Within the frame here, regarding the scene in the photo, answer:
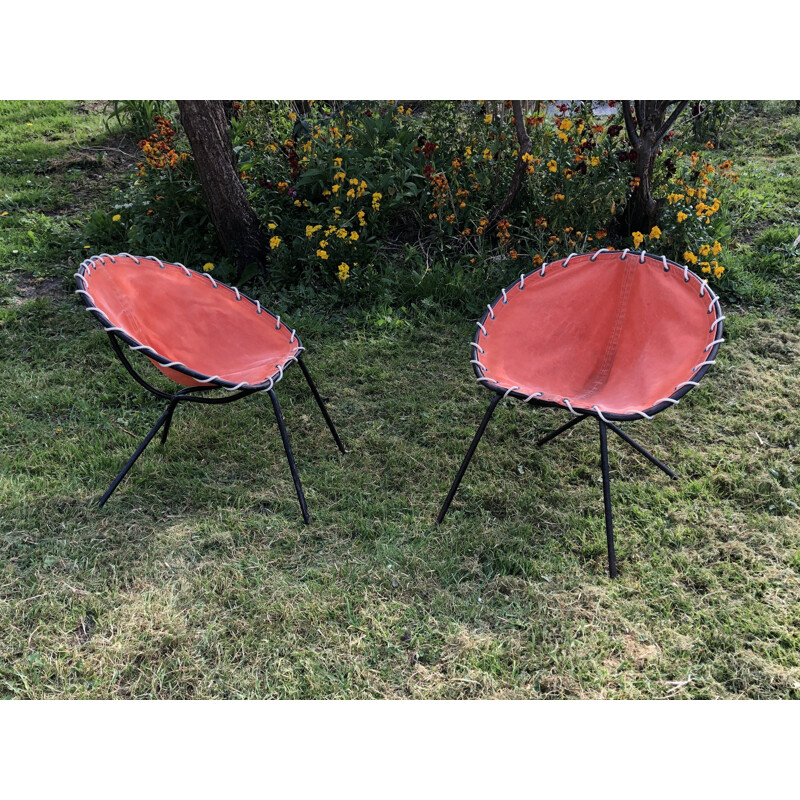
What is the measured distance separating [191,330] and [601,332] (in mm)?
1714

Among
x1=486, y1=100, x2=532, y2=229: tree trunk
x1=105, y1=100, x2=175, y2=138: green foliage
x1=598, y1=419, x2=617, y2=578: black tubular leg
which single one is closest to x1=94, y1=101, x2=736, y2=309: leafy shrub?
x1=486, y1=100, x2=532, y2=229: tree trunk

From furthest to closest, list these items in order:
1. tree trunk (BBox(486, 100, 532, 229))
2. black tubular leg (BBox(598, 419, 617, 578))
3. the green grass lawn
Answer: tree trunk (BBox(486, 100, 532, 229))
black tubular leg (BBox(598, 419, 617, 578))
the green grass lawn

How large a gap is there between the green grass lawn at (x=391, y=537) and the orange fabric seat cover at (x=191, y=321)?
0.42 meters

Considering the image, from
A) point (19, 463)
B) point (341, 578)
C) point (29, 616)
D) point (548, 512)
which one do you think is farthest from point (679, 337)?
point (19, 463)

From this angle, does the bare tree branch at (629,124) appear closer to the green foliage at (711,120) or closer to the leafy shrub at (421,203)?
the leafy shrub at (421,203)

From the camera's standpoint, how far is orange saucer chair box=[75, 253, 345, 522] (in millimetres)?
2312

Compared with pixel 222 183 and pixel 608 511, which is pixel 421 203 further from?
pixel 608 511

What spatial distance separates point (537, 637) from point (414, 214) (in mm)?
2838

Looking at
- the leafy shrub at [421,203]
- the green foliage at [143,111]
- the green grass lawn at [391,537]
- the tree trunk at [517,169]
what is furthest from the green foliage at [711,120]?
the green foliage at [143,111]

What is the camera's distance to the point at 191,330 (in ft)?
8.68

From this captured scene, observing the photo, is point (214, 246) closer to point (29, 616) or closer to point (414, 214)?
point (414, 214)

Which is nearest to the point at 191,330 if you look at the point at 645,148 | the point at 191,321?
the point at 191,321

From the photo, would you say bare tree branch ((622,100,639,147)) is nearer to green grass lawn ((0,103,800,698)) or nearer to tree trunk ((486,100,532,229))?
tree trunk ((486,100,532,229))

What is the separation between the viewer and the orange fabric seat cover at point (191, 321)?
7.81 feet
